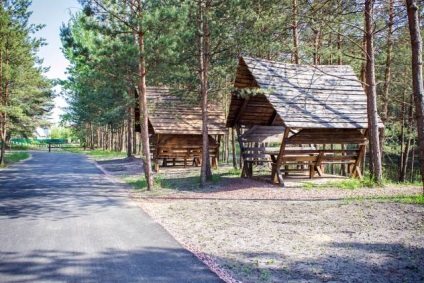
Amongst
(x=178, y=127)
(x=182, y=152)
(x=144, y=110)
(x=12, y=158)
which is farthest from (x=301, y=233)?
(x=12, y=158)

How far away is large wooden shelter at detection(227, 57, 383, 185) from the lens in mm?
13969

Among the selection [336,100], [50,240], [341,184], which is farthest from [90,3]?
[341,184]

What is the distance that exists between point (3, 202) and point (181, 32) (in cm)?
889

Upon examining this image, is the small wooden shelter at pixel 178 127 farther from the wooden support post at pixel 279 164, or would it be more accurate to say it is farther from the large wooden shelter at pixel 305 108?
the wooden support post at pixel 279 164

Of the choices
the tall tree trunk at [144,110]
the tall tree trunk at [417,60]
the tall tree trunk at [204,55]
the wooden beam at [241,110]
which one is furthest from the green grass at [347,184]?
the tall tree trunk at [144,110]

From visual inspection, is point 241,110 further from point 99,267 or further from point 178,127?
point 99,267

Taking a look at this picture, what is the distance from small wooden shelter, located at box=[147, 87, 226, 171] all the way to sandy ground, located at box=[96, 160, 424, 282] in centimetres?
1024

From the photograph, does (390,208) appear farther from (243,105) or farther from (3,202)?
(3,202)

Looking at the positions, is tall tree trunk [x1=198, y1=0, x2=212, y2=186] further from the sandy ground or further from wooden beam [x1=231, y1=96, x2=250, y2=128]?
the sandy ground

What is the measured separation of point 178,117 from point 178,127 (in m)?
0.89

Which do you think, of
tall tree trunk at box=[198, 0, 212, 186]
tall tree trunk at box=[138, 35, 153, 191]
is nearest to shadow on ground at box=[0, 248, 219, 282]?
tall tree trunk at box=[138, 35, 153, 191]

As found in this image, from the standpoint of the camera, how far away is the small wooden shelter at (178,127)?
22.3 m

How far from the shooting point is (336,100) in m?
15.2

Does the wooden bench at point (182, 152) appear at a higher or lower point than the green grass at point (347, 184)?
higher
